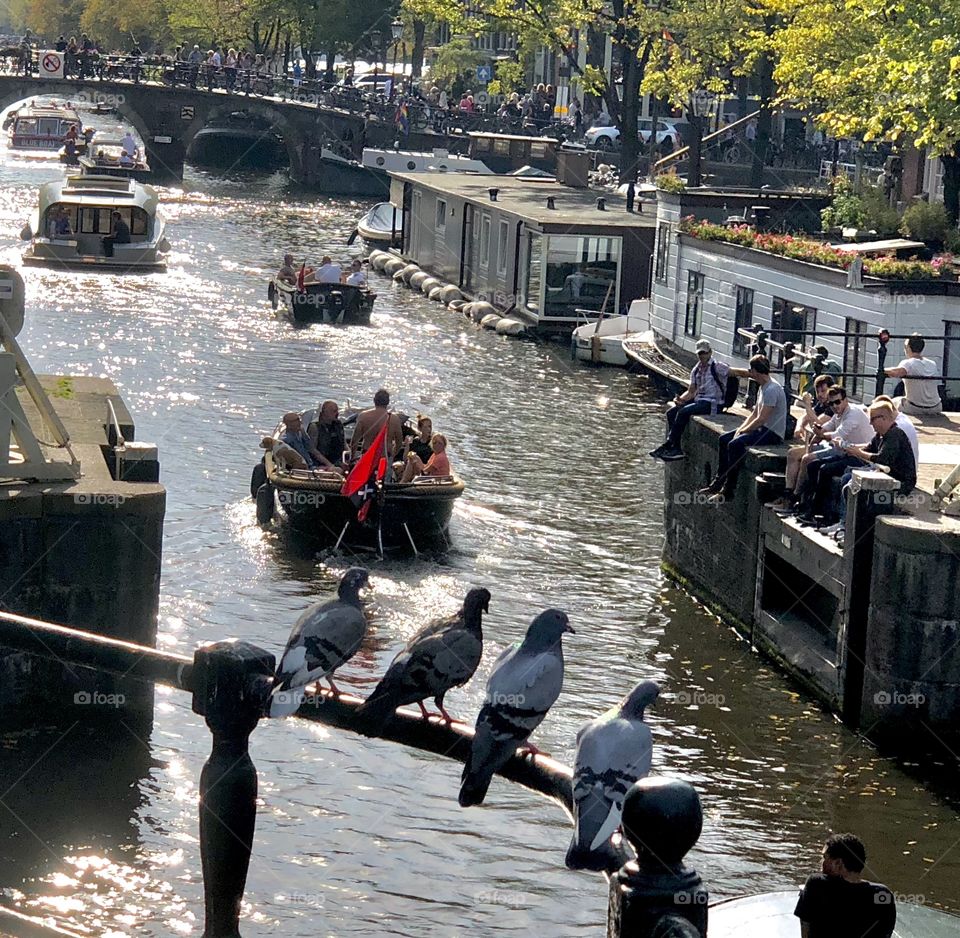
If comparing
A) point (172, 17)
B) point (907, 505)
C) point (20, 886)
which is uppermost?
point (172, 17)

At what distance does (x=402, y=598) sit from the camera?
22.0 metres

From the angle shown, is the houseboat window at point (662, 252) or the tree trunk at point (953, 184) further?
the houseboat window at point (662, 252)

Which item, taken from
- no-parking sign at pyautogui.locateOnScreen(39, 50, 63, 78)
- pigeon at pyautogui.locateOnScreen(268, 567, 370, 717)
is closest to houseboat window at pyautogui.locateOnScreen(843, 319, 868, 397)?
pigeon at pyautogui.locateOnScreen(268, 567, 370, 717)

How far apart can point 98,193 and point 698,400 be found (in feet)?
110

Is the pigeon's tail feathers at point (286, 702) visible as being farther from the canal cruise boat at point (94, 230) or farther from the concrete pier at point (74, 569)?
the canal cruise boat at point (94, 230)

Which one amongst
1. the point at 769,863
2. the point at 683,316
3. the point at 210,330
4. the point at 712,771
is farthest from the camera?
the point at 210,330

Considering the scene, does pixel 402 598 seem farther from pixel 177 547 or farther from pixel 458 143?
pixel 458 143

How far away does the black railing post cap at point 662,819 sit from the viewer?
372 centimetres

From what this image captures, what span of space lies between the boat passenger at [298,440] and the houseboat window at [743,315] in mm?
11033

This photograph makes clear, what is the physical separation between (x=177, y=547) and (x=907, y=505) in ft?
33.0

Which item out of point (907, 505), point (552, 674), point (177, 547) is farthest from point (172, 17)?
point (552, 674)

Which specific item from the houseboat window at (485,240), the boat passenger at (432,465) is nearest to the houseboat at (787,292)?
the boat passenger at (432,465)

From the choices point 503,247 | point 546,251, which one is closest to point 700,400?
point 546,251

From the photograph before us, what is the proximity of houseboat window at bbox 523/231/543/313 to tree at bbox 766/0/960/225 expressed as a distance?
7325mm
